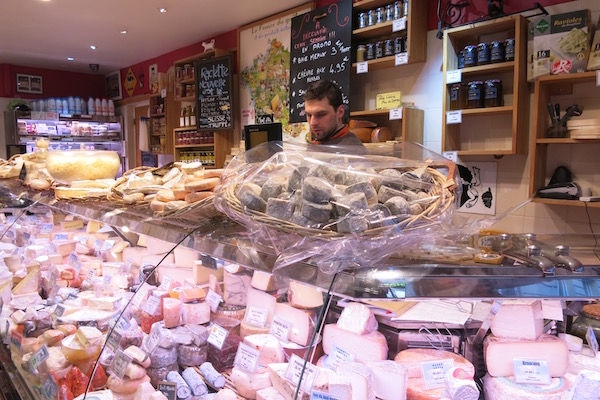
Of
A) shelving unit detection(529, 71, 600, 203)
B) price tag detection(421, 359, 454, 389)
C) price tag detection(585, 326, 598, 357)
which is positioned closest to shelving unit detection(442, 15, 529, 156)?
shelving unit detection(529, 71, 600, 203)

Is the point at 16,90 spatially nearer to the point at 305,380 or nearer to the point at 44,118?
the point at 44,118

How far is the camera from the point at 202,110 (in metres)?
6.30

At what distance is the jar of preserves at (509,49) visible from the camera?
129 inches

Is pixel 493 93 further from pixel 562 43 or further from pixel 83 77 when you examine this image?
pixel 83 77

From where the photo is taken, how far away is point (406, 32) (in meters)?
3.97

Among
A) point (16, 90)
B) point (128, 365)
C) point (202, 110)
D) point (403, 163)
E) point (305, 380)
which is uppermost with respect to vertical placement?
point (16, 90)

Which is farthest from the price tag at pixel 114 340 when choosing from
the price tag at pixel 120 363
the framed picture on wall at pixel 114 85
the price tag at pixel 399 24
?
the framed picture on wall at pixel 114 85

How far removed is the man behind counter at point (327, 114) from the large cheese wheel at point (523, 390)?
6.78ft

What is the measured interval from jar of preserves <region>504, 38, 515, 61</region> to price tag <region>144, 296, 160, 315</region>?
286cm

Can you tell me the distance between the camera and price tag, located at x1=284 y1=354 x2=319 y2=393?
1.02 meters

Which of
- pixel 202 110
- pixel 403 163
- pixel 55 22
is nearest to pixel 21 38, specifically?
pixel 55 22

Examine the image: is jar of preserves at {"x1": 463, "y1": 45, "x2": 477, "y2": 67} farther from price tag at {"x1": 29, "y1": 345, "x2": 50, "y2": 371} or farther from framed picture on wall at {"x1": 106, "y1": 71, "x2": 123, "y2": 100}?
framed picture on wall at {"x1": 106, "y1": 71, "x2": 123, "y2": 100}

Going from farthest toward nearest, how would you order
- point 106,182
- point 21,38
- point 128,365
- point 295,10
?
1. point 21,38
2. point 295,10
3. point 106,182
4. point 128,365

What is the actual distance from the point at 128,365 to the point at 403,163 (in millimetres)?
1062
